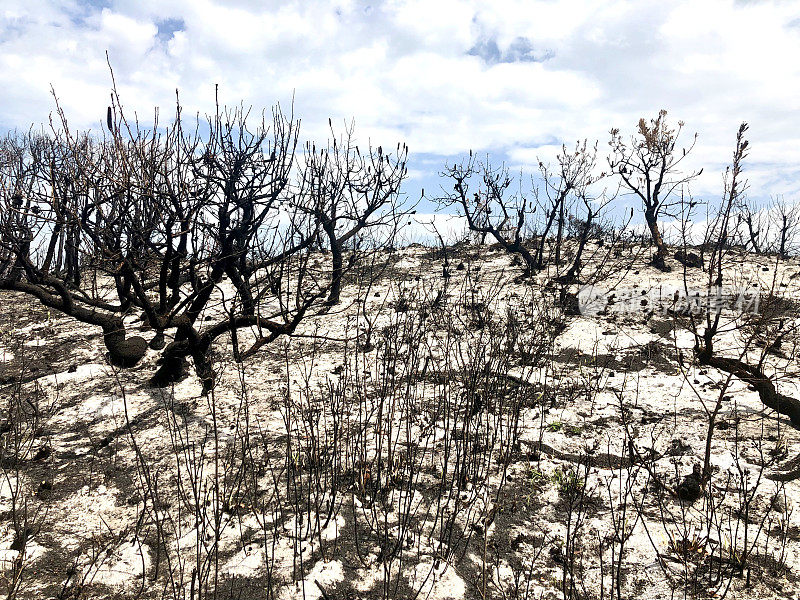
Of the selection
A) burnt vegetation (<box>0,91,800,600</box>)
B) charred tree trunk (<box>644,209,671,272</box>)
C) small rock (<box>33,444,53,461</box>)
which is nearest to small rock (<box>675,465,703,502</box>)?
burnt vegetation (<box>0,91,800,600</box>)

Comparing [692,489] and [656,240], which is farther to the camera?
[656,240]

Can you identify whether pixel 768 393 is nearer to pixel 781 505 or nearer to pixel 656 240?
pixel 781 505

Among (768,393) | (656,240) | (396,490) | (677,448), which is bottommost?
(396,490)

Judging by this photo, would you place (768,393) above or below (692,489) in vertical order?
above

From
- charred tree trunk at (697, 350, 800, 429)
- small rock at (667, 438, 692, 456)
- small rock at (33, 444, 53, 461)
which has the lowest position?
small rock at (33, 444, 53, 461)

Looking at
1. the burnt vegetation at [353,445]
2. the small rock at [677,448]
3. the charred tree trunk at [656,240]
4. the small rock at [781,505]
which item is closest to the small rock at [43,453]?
the burnt vegetation at [353,445]

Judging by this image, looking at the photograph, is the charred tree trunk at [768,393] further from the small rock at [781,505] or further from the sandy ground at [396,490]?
the small rock at [781,505]

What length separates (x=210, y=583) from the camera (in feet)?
11.3

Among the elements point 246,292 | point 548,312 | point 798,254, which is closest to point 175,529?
point 246,292

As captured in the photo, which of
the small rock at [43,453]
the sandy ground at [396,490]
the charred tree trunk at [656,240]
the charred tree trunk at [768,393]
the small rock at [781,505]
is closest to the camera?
the sandy ground at [396,490]

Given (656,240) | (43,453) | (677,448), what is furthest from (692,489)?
(656,240)

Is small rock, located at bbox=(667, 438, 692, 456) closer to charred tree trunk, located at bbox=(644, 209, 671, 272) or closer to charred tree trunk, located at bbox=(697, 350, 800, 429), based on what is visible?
charred tree trunk, located at bbox=(697, 350, 800, 429)

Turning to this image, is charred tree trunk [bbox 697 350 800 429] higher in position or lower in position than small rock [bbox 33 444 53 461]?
higher

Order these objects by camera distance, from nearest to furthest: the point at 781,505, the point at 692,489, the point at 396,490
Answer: the point at 781,505 < the point at 692,489 < the point at 396,490
